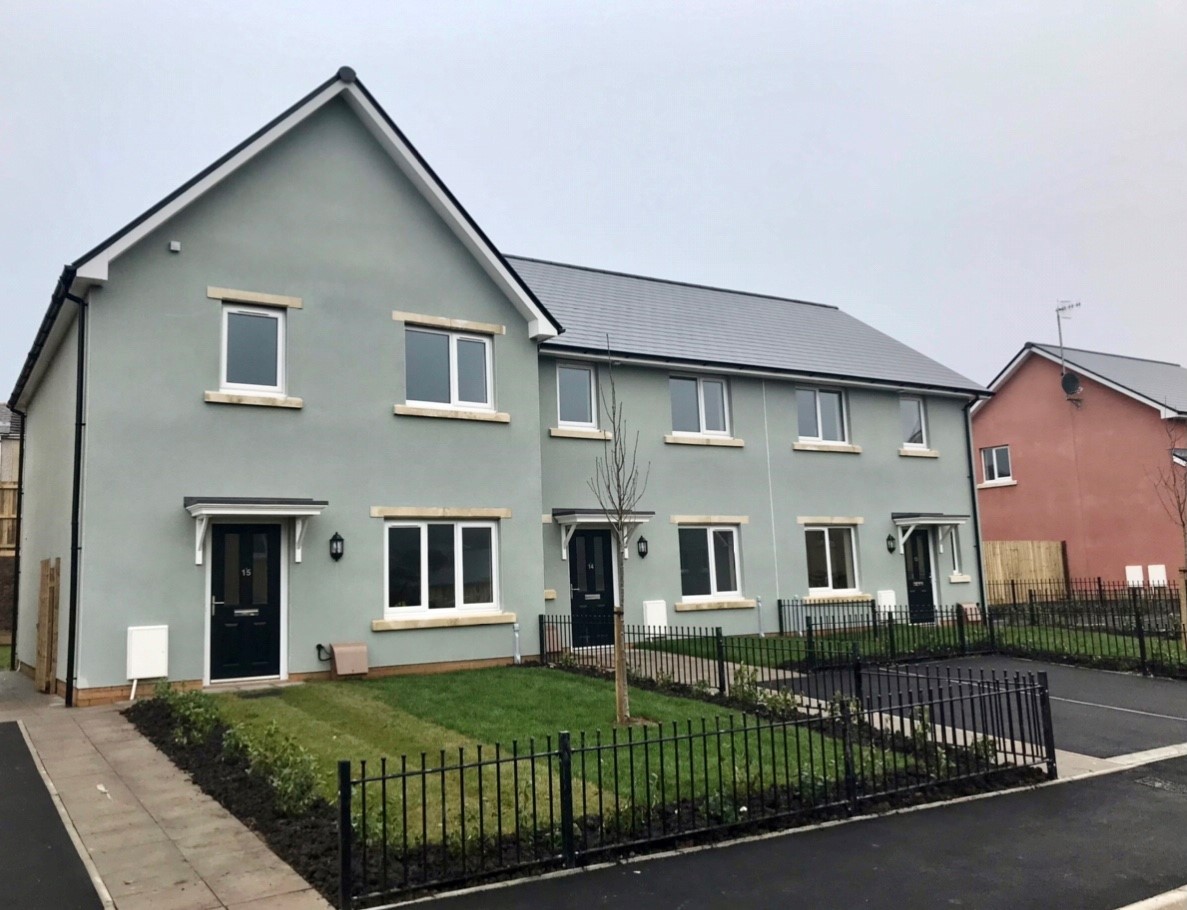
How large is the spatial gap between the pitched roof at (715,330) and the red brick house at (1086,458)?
8122 mm

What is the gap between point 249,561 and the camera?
14.4m

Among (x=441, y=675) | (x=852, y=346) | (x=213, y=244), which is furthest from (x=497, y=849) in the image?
(x=852, y=346)

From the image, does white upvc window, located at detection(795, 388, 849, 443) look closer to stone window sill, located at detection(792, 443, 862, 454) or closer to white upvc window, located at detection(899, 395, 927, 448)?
stone window sill, located at detection(792, 443, 862, 454)

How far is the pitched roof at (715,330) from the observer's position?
20.4m

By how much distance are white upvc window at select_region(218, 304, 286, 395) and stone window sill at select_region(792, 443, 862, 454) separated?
1191 cm

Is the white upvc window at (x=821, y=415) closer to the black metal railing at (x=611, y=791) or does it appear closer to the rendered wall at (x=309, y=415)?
the rendered wall at (x=309, y=415)

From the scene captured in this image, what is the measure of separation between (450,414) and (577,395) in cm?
375

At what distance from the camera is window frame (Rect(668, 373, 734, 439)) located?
809 inches

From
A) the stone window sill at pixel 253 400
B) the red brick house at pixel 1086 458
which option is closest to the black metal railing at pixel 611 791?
the stone window sill at pixel 253 400

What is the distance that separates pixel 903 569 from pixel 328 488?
48.1 ft

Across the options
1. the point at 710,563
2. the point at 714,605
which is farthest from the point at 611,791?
the point at 710,563

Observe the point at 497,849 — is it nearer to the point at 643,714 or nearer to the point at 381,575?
the point at 643,714

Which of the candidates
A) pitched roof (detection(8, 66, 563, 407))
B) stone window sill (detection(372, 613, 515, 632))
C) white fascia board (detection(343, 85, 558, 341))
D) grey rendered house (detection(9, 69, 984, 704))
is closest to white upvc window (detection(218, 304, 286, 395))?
grey rendered house (detection(9, 69, 984, 704))

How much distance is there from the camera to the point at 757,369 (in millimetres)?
21125
